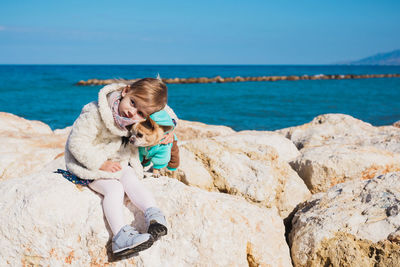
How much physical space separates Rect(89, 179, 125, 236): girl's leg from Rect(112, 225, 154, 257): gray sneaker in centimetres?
9

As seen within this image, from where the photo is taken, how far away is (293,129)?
29.2 feet

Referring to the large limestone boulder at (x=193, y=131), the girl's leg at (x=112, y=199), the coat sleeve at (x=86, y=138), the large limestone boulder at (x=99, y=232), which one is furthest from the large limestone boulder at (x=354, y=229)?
the large limestone boulder at (x=193, y=131)

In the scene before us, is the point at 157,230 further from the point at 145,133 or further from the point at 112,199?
the point at 145,133

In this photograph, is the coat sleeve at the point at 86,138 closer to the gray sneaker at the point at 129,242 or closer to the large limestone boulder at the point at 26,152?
the gray sneaker at the point at 129,242

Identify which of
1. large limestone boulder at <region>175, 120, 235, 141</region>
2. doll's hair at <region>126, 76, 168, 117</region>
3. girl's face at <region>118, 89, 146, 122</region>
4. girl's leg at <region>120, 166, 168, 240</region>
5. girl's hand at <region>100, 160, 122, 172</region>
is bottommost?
large limestone boulder at <region>175, 120, 235, 141</region>

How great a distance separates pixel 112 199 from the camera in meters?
3.06

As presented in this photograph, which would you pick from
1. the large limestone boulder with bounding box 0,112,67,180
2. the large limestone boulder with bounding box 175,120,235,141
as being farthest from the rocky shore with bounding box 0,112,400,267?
the large limestone boulder with bounding box 175,120,235,141

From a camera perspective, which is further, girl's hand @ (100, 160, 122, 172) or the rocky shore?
girl's hand @ (100, 160, 122, 172)

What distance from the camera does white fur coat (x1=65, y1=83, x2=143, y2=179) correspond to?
317cm

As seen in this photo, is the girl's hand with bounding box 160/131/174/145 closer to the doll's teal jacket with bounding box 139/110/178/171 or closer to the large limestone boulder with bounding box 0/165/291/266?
the doll's teal jacket with bounding box 139/110/178/171

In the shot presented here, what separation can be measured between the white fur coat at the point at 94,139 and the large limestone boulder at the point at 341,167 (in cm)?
285

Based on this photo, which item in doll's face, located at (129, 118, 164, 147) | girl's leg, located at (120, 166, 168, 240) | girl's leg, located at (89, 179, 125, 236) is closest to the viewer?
girl's leg, located at (120, 166, 168, 240)

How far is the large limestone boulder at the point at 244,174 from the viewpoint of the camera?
4316 mm

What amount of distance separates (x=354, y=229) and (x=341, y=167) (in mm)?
1813
